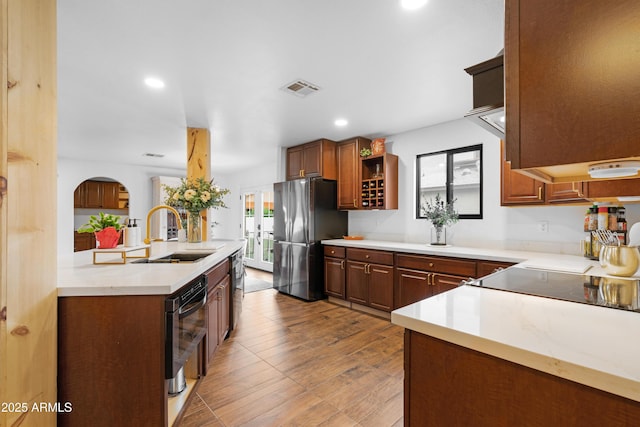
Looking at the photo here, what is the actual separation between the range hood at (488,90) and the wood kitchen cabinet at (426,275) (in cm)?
184

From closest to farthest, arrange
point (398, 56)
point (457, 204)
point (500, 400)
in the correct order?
point (500, 400) → point (398, 56) → point (457, 204)

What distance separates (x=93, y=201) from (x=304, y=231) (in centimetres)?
570

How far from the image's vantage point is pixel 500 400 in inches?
30.7

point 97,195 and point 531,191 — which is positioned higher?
point 97,195

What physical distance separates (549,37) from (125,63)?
272 centimetres

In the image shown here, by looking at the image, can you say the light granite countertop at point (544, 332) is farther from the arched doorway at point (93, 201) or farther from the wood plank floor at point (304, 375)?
the arched doorway at point (93, 201)

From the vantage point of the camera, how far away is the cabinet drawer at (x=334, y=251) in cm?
400

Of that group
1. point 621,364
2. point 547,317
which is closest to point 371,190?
point 547,317

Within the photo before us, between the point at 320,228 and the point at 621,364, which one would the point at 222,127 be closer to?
the point at 320,228

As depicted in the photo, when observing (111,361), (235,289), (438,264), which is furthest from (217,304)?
(438,264)

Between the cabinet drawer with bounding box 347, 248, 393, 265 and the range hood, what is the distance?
2.31m

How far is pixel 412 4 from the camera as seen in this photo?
1661 millimetres

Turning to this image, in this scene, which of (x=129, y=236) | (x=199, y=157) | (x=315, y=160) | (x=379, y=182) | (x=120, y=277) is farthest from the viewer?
(x=315, y=160)

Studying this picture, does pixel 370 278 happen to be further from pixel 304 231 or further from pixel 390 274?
pixel 304 231
